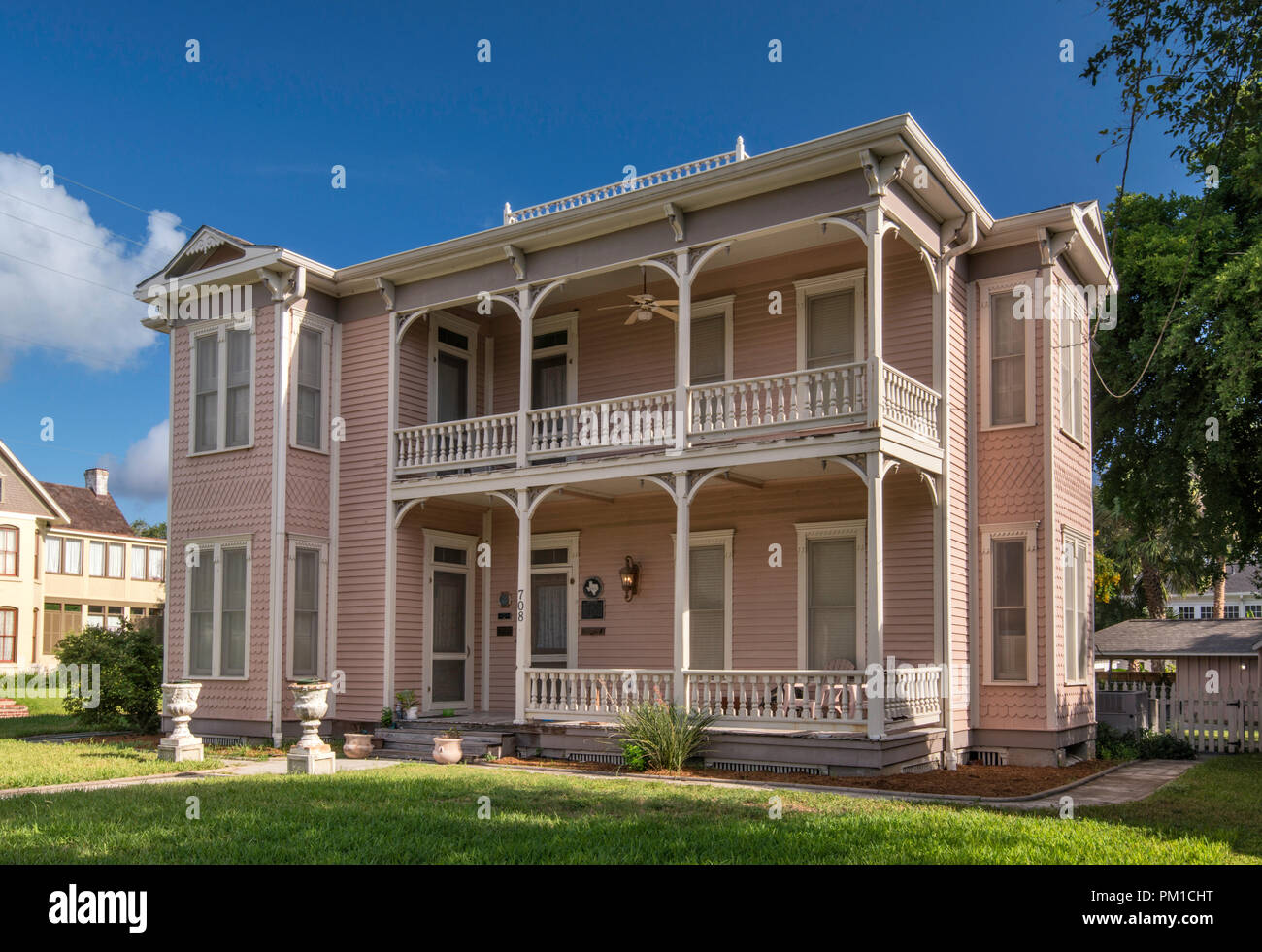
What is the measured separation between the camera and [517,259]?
1554 centimetres

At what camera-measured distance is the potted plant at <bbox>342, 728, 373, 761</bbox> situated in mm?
14703

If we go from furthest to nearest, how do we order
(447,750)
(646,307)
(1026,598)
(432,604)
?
(432,604), (646,307), (1026,598), (447,750)

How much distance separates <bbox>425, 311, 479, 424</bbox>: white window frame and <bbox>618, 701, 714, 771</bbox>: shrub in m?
6.13

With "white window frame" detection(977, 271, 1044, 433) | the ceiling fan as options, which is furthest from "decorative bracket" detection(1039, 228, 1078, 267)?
the ceiling fan

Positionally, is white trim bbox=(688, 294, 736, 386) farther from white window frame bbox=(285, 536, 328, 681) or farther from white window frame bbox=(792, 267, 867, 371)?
white window frame bbox=(285, 536, 328, 681)

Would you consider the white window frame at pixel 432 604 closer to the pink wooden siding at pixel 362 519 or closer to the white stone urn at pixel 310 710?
the pink wooden siding at pixel 362 519

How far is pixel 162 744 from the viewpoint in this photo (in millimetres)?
13719

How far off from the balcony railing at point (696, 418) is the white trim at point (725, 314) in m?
0.54

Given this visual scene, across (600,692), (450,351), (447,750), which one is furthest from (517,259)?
(447,750)

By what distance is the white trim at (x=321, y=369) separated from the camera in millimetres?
16594

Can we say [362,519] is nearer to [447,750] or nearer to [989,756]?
[447,750]

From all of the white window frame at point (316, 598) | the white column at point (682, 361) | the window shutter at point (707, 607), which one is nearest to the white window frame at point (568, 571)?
the window shutter at point (707, 607)

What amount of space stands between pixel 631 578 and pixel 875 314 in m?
5.76
